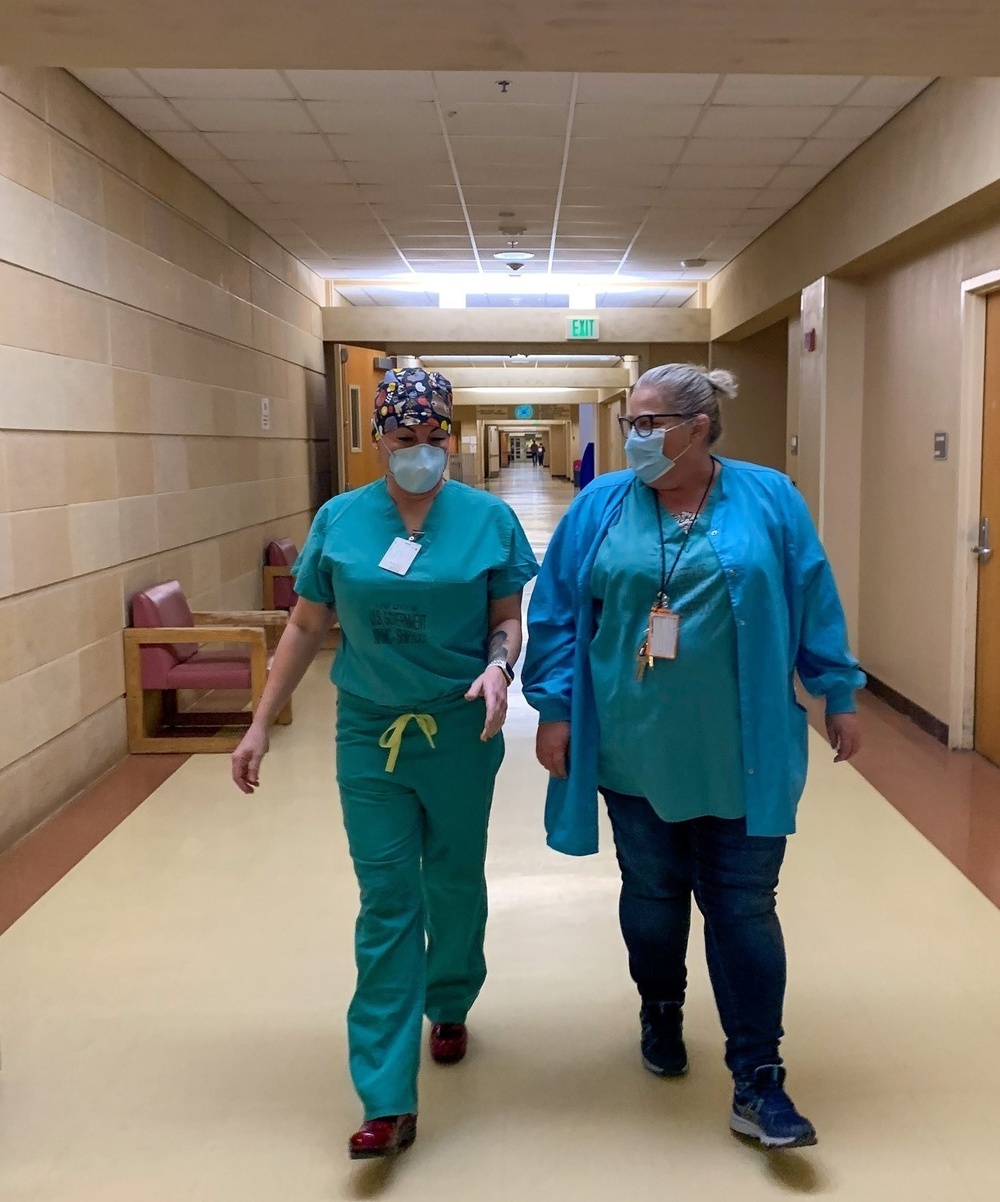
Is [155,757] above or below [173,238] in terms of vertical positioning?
below

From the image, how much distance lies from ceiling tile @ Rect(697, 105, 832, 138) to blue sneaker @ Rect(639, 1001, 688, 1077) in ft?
13.8

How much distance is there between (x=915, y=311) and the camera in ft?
17.6

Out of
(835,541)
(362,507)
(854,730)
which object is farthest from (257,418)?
(854,730)

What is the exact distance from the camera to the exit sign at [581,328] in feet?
32.5

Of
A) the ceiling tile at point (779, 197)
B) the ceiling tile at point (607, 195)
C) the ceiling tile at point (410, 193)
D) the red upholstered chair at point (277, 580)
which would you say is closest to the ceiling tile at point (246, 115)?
the ceiling tile at point (410, 193)

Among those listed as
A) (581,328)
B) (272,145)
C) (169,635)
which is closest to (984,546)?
(169,635)

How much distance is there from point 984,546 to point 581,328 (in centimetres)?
589

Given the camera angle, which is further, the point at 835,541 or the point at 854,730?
the point at 835,541

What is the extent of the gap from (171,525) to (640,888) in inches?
158

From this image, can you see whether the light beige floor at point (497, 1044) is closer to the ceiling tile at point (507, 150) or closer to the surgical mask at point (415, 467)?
the surgical mask at point (415, 467)

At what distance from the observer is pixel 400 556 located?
2.06 m

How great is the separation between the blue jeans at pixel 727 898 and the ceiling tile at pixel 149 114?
4092 millimetres

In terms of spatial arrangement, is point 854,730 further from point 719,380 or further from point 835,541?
point 835,541

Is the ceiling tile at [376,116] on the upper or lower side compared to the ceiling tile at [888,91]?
upper
